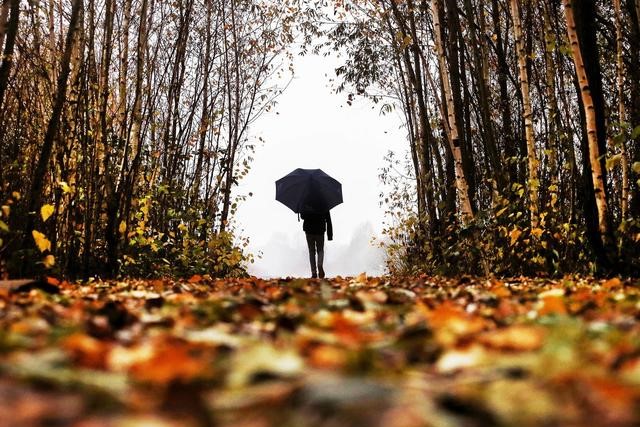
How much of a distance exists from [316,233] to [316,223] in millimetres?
255

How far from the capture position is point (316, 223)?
1124 centimetres

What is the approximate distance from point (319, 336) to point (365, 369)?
432mm

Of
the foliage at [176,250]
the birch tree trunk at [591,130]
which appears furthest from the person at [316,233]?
the birch tree trunk at [591,130]

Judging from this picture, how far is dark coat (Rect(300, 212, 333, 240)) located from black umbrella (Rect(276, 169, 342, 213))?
82mm

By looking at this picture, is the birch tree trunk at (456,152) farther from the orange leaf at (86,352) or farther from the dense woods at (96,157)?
the orange leaf at (86,352)

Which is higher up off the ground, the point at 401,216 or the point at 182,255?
the point at 401,216

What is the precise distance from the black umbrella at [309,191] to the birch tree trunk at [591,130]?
5476 millimetres

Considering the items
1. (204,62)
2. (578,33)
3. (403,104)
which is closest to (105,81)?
(578,33)

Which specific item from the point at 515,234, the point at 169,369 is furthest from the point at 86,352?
the point at 515,234

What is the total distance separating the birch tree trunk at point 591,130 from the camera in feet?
20.8

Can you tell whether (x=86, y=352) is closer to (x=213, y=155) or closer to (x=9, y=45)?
(x=9, y=45)

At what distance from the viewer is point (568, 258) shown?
7676 millimetres

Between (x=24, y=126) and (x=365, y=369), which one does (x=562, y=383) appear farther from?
(x=24, y=126)

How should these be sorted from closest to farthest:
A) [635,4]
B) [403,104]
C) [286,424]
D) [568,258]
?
1. [286,424]
2. [568,258]
3. [635,4]
4. [403,104]
